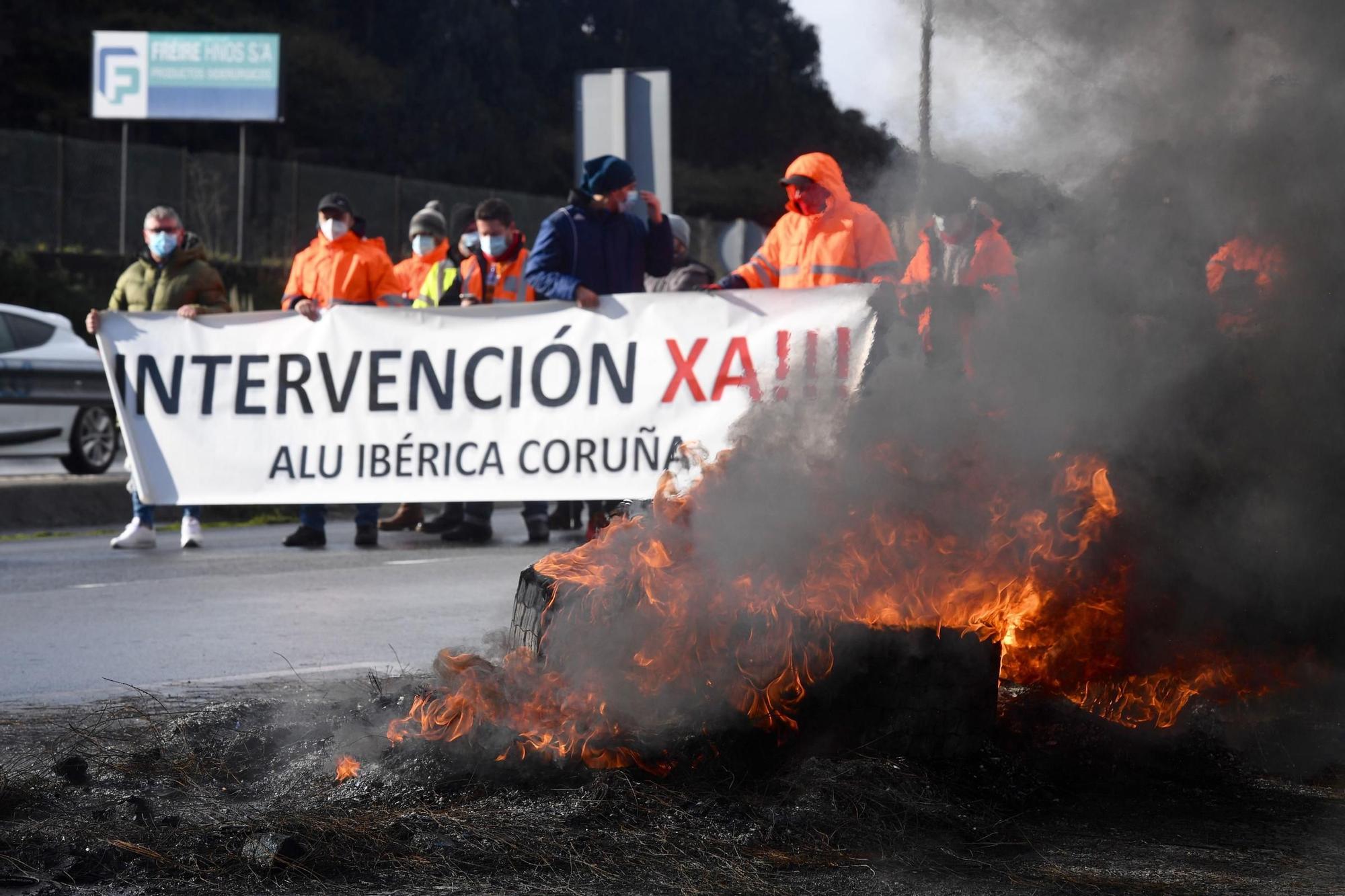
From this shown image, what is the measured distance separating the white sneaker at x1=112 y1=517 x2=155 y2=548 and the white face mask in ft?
7.54

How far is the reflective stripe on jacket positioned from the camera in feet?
40.1

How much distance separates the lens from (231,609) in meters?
8.65

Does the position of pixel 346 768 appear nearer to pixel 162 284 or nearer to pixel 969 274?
pixel 969 274

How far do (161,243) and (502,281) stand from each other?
2.28m

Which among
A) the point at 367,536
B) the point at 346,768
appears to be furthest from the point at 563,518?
the point at 346,768

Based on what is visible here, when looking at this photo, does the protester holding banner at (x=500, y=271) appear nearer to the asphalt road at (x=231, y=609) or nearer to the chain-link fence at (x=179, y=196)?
the asphalt road at (x=231, y=609)

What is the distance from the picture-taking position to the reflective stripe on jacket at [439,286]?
12.2 meters

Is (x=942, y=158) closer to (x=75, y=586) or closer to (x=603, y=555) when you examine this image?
(x=603, y=555)

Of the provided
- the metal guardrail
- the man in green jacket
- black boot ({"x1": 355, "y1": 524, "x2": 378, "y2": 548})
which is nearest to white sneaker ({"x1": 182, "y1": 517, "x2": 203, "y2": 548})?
the man in green jacket

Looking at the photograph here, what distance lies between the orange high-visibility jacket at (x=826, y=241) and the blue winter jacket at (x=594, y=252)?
2.63 feet

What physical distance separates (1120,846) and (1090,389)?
4.95 feet

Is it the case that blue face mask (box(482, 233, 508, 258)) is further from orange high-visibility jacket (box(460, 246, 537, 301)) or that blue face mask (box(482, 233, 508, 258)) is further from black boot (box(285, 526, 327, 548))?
black boot (box(285, 526, 327, 548))

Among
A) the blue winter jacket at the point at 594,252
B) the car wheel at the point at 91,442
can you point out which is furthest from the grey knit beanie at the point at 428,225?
the car wheel at the point at 91,442

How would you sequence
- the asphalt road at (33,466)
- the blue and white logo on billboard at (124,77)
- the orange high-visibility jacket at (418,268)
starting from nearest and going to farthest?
the orange high-visibility jacket at (418,268), the asphalt road at (33,466), the blue and white logo on billboard at (124,77)
